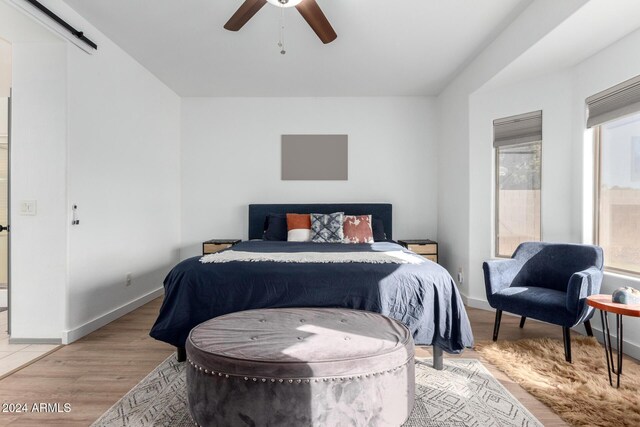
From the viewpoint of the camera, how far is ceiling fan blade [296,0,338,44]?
7.36 feet

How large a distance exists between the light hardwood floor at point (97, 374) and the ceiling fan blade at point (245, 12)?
7.99 feet

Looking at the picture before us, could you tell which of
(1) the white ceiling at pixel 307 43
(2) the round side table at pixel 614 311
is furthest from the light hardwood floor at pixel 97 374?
(1) the white ceiling at pixel 307 43

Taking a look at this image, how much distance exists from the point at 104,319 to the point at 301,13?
310cm

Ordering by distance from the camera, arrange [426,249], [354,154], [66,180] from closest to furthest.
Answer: [66,180]
[426,249]
[354,154]

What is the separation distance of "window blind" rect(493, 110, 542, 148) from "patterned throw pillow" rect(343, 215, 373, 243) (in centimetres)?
166

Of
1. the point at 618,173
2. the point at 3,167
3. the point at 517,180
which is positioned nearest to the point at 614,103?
the point at 618,173

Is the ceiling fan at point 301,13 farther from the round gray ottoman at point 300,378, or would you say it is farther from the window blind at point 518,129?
the window blind at point 518,129

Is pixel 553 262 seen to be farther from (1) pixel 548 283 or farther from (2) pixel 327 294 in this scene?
(2) pixel 327 294

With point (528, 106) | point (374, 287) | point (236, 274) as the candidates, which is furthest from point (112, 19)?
point (528, 106)

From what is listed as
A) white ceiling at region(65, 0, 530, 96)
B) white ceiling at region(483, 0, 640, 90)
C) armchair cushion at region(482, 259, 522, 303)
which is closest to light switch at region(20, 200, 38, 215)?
white ceiling at region(65, 0, 530, 96)

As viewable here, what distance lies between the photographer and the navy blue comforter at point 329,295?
2271mm

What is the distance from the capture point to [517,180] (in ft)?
12.5

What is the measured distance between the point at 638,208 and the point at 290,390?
10.1 ft

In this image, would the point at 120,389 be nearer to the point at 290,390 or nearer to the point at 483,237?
the point at 290,390
